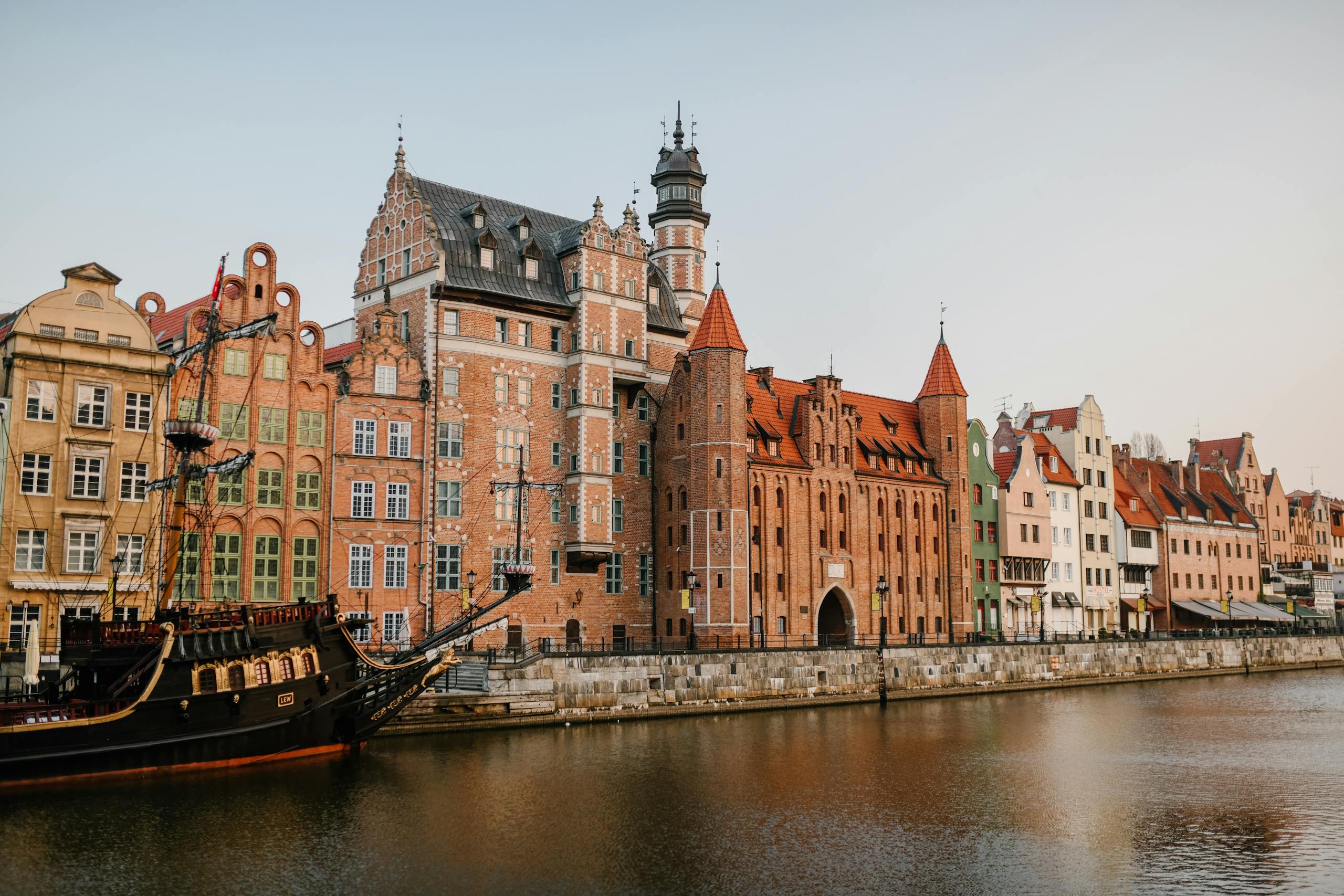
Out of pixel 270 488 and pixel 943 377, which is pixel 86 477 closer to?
pixel 270 488

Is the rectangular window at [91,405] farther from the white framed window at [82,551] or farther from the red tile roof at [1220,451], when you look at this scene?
the red tile roof at [1220,451]

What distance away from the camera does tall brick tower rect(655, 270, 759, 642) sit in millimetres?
68562

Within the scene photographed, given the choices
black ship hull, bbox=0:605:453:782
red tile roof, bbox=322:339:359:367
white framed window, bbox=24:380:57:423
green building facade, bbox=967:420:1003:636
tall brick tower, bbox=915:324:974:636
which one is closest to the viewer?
black ship hull, bbox=0:605:453:782

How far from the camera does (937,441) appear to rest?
86.9m

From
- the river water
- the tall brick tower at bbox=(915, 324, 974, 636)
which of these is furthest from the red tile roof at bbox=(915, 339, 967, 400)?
the river water

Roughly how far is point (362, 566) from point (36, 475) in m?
15.4

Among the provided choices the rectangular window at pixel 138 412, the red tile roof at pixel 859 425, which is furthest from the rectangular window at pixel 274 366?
the red tile roof at pixel 859 425

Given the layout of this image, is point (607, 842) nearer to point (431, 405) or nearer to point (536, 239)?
point (431, 405)

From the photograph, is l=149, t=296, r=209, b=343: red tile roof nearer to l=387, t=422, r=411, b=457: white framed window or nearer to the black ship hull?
l=387, t=422, r=411, b=457: white framed window

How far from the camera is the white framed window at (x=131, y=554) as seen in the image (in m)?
53.8

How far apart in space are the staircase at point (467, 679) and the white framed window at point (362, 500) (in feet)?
37.8

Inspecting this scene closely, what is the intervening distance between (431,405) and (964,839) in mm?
39142

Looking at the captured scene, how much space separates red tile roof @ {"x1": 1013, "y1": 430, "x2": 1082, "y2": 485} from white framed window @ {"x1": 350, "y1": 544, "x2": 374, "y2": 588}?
181 feet

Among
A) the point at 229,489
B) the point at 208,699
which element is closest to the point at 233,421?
the point at 229,489
